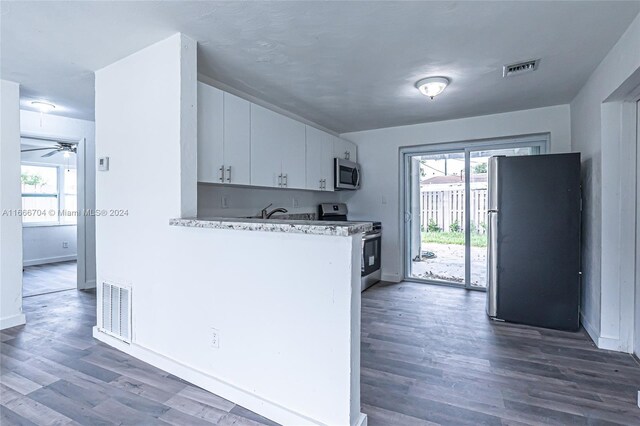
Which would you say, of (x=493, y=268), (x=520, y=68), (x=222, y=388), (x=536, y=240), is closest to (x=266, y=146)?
(x=222, y=388)

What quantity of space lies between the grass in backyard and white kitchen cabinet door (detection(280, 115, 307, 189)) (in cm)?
210

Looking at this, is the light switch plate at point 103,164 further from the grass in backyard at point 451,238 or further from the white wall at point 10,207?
the grass in backyard at point 451,238

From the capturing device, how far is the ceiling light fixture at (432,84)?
2.80 m

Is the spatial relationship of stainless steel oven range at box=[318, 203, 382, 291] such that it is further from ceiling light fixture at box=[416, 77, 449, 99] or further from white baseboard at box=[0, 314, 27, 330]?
white baseboard at box=[0, 314, 27, 330]

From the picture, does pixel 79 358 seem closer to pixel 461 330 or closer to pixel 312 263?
pixel 312 263

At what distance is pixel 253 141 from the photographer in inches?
117

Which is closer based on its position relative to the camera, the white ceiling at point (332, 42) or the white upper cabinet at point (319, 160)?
the white ceiling at point (332, 42)

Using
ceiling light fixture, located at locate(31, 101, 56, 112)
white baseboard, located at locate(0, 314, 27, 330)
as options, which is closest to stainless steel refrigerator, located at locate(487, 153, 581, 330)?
white baseboard, located at locate(0, 314, 27, 330)

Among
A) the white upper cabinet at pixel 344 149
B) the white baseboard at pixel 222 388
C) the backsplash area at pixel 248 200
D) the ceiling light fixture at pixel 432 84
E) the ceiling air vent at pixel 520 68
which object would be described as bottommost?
the white baseboard at pixel 222 388

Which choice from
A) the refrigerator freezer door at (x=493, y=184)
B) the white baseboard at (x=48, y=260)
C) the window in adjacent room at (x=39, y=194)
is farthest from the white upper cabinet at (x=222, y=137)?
the window in adjacent room at (x=39, y=194)

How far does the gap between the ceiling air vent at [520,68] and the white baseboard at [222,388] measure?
2718 millimetres

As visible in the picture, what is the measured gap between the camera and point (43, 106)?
11.7 feet

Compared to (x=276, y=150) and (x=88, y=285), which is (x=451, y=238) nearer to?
(x=276, y=150)

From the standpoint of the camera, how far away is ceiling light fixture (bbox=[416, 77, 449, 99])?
280 centimetres
